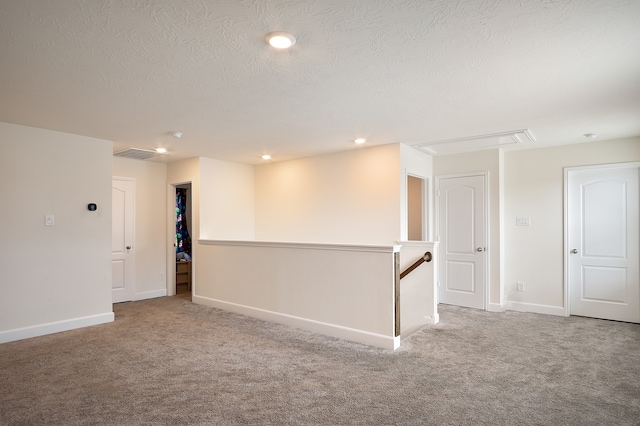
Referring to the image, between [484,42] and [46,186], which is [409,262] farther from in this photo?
[46,186]

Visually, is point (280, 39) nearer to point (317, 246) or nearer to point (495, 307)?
point (317, 246)

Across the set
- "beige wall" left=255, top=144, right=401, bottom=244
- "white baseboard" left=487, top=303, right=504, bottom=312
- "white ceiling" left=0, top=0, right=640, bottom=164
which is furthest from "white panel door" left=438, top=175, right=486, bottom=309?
"white ceiling" left=0, top=0, right=640, bottom=164

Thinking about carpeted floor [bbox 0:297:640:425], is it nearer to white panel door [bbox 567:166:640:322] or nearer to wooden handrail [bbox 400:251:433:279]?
white panel door [bbox 567:166:640:322]

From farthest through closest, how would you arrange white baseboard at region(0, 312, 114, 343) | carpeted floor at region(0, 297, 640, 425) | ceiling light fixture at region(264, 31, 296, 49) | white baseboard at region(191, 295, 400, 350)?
1. white baseboard at region(0, 312, 114, 343)
2. white baseboard at region(191, 295, 400, 350)
3. carpeted floor at region(0, 297, 640, 425)
4. ceiling light fixture at region(264, 31, 296, 49)

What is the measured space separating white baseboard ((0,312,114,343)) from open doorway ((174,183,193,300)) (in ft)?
7.16

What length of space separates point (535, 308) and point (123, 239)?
6.39 m

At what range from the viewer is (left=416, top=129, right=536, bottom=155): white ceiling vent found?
178 inches

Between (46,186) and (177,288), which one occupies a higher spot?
(46,186)

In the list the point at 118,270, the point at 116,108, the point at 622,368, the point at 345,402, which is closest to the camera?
the point at 345,402

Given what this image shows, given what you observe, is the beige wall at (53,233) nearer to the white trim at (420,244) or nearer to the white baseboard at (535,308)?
the white trim at (420,244)

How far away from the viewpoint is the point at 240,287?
527 cm

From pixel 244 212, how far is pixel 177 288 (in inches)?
77.5

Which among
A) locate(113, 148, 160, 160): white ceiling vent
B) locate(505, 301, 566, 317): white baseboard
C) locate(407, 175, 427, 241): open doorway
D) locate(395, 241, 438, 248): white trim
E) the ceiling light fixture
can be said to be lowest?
locate(505, 301, 566, 317): white baseboard

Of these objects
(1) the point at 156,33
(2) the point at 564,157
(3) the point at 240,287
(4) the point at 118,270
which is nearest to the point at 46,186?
(4) the point at 118,270
